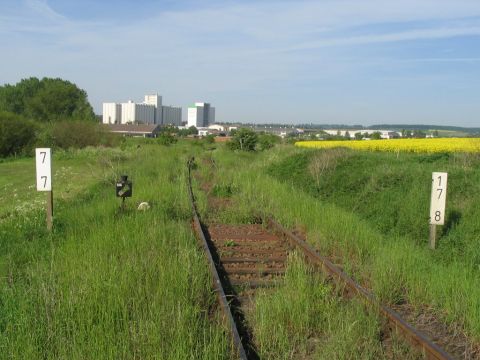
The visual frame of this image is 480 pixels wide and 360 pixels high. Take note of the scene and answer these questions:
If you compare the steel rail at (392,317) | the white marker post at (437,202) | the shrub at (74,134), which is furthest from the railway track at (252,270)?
the shrub at (74,134)

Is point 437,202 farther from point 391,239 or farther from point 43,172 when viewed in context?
point 43,172

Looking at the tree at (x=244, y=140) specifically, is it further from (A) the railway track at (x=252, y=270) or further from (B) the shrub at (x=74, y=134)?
(A) the railway track at (x=252, y=270)

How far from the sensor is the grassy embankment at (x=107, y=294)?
14.4 feet

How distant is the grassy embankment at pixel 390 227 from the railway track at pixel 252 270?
36 centimetres

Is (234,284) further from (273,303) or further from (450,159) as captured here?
(450,159)

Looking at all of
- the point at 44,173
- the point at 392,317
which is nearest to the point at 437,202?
the point at 392,317

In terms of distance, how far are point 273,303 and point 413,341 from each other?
1457mm

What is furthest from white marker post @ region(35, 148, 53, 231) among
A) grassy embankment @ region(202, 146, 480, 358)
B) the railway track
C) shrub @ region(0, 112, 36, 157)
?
shrub @ region(0, 112, 36, 157)

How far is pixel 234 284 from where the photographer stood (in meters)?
6.93

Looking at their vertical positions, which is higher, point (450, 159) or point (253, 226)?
point (450, 159)

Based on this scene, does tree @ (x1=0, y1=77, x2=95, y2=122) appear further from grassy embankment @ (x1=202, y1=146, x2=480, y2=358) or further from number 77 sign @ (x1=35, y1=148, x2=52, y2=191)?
number 77 sign @ (x1=35, y1=148, x2=52, y2=191)

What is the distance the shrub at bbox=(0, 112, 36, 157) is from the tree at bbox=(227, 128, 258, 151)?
2042 centimetres

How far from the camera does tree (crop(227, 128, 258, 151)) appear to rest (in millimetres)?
55500

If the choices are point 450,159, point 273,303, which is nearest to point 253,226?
point 273,303
